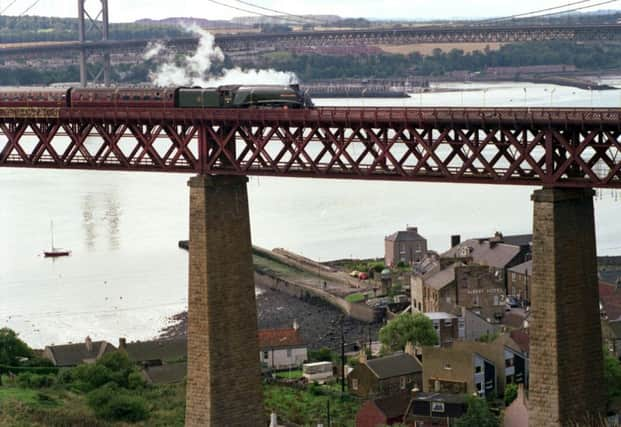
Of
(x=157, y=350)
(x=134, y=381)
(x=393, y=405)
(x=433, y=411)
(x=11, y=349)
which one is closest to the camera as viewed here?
(x=433, y=411)

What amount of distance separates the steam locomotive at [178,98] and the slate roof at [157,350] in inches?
346

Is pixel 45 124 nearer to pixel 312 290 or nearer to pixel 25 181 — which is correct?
pixel 312 290

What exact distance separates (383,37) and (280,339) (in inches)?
2350

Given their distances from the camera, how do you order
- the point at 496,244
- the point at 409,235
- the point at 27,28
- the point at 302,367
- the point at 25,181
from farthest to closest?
1. the point at 27,28
2. the point at 25,181
3. the point at 409,235
4. the point at 496,244
5. the point at 302,367

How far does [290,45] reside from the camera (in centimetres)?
10975

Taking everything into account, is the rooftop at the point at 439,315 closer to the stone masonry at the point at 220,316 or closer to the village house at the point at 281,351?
the village house at the point at 281,351

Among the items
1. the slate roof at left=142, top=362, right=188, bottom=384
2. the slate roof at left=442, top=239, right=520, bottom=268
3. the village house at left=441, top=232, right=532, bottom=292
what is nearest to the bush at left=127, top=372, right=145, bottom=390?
the slate roof at left=142, top=362, right=188, bottom=384

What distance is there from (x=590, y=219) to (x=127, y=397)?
42.2ft

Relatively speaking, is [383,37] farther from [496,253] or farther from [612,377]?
[612,377]

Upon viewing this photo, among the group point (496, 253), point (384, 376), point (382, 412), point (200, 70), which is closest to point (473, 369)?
point (384, 376)

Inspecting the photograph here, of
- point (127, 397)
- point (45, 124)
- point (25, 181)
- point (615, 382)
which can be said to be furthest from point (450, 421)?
point (25, 181)

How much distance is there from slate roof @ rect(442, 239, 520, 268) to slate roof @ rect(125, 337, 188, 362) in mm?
14075

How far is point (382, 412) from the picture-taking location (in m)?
37.2

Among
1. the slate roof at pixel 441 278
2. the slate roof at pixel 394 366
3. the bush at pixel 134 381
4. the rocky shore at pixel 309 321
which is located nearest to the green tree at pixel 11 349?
the bush at pixel 134 381
